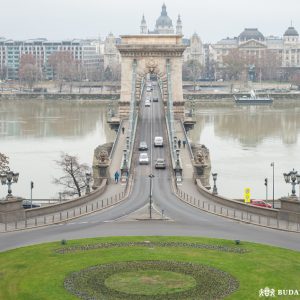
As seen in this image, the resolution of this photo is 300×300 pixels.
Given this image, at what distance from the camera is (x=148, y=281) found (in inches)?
1136

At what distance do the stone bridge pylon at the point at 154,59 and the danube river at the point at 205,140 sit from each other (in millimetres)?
6804

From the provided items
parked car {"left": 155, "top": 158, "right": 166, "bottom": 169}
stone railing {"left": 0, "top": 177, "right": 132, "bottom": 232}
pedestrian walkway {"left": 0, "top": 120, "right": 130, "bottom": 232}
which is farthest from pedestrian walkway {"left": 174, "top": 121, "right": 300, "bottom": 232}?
stone railing {"left": 0, "top": 177, "right": 132, "bottom": 232}

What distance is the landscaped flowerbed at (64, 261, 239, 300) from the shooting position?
27.3 metres

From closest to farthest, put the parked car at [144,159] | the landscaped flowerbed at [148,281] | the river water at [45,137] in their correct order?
the landscaped flowerbed at [148,281], the parked car at [144,159], the river water at [45,137]

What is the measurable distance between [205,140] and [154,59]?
17.3 metres

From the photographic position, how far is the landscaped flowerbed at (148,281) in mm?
27266

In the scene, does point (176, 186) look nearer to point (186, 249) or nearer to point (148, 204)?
point (148, 204)

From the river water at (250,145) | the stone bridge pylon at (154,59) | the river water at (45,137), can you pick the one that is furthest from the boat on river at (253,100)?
the stone bridge pylon at (154,59)

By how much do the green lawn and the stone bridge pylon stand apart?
5579 centimetres

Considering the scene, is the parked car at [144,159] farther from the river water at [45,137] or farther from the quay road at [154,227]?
the quay road at [154,227]

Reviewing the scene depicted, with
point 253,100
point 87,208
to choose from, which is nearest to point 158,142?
point 87,208

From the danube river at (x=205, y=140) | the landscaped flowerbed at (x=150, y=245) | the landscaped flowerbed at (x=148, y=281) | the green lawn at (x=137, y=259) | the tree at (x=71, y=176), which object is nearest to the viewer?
the landscaped flowerbed at (x=148, y=281)

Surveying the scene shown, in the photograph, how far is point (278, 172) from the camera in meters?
74.3

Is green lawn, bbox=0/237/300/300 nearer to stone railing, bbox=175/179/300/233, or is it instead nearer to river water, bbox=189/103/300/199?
stone railing, bbox=175/179/300/233
